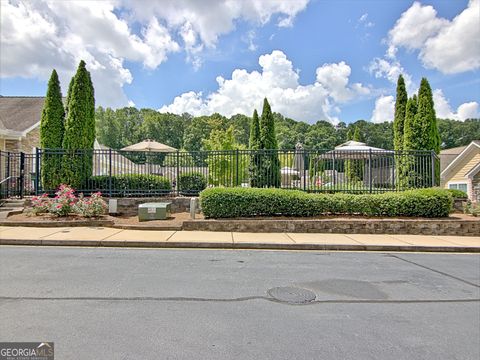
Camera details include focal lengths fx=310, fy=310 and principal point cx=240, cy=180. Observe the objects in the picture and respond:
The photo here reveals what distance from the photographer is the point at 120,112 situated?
82.9 m

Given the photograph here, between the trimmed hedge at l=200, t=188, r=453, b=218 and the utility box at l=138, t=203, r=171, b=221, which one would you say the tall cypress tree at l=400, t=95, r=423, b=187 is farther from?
the utility box at l=138, t=203, r=171, b=221

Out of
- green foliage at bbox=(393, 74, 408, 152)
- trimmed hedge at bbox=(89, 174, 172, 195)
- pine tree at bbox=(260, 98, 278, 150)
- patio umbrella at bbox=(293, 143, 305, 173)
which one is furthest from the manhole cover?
green foliage at bbox=(393, 74, 408, 152)

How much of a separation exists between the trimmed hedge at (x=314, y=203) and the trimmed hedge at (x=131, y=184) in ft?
9.41

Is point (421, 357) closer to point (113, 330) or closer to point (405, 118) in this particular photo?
point (113, 330)

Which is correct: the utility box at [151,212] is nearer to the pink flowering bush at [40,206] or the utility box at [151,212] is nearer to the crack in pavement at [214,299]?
the pink flowering bush at [40,206]

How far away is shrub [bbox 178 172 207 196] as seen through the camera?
12664 millimetres

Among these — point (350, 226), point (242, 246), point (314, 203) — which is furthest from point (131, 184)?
point (350, 226)

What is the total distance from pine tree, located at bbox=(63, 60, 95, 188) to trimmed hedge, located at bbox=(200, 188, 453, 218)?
5.38 metres

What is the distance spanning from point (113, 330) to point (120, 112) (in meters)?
A: 87.5

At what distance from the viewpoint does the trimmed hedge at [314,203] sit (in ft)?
33.6

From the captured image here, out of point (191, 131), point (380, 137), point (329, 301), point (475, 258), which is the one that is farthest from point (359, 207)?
point (380, 137)

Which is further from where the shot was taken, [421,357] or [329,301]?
[329,301]

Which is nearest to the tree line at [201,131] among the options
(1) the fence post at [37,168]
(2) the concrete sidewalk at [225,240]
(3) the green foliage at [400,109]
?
(3) the green foliage at [400,109]

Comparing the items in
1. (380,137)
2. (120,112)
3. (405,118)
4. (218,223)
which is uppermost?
(120,112)
